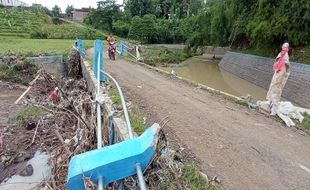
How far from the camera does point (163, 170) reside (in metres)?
4.03

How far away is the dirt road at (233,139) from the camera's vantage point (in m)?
5.72

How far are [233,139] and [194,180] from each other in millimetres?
2454

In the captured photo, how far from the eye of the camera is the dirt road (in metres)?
5.72

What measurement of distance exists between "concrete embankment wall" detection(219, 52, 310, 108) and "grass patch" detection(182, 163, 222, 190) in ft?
43.2

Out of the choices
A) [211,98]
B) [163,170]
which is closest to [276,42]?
[211,98]

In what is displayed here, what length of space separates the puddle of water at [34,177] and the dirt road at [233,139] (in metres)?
2.70

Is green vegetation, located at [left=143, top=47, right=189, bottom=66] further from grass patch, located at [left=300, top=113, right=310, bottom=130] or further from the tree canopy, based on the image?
grass patch, located at [left=300, top=113, right=310, bottom=130]

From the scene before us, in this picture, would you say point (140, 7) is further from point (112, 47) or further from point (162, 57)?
point (112, 47)

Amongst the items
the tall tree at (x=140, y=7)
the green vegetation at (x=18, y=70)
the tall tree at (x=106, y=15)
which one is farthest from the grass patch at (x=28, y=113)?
the tall tree at (x=140, y=7)

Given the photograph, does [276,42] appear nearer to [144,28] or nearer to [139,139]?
[139,139]

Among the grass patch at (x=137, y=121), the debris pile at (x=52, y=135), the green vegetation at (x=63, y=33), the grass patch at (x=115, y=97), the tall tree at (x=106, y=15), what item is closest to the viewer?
the debris pile at (x=52, y=135)

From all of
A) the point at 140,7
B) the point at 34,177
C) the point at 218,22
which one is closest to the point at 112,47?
the point at 34,177

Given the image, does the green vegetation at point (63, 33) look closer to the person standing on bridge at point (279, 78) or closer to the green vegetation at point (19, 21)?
the green vegetation at point (19, 21)

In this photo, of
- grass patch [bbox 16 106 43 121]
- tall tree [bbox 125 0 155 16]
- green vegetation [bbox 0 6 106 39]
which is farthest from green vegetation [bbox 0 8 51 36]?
grass patch [bbox 16 106 43 121]
